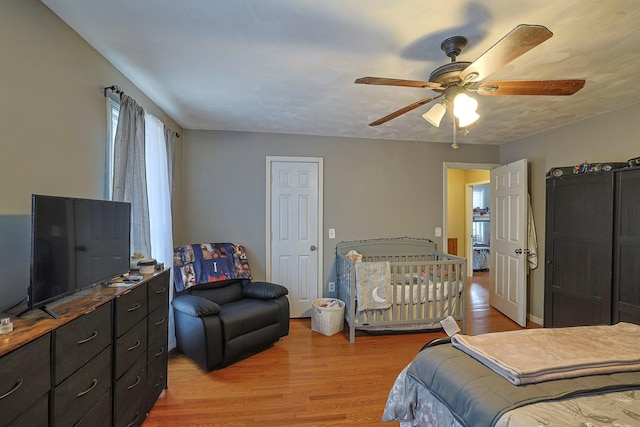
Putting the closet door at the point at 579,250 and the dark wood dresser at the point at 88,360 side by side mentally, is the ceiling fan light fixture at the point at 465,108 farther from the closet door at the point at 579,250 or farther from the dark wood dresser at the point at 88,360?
the dark wood dresser at the point at 88,360

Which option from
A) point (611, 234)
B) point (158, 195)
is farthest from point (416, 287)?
point (158, 195)

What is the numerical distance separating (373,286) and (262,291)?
1.21 meters

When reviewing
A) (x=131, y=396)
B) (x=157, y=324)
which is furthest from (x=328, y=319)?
(x=131, y=396)

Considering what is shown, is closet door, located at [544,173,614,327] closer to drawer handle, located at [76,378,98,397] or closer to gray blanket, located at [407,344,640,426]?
gray blanket, located at [407,344,640,426]

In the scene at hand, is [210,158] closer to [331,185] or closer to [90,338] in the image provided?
[331,185]

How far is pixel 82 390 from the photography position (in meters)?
1.29

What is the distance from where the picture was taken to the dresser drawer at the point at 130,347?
1603 millimetres

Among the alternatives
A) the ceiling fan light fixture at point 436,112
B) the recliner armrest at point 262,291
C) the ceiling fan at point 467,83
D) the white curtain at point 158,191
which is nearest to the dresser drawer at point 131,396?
the white curtain at point 158,191

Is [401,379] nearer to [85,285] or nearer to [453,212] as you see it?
[85,285]

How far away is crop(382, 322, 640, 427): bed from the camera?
1.01m

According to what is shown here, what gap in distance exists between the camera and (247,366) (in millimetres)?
2705

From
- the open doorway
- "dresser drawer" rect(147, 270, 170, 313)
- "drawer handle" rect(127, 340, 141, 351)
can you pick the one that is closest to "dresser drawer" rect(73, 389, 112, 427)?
"drawer handle" rect(127, 340, 141, 351)

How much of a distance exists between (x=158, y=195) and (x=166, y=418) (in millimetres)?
1774

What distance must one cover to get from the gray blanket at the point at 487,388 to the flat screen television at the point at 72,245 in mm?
1721
